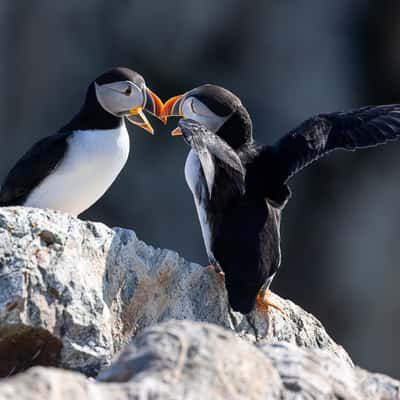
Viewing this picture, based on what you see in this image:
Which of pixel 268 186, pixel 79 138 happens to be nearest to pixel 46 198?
pixel 79 138

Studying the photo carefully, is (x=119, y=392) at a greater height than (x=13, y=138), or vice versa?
(x=119, y=392)

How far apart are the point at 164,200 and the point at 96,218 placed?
25.5 inches

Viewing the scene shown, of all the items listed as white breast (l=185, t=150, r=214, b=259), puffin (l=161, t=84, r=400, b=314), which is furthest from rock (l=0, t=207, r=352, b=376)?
white breast (l=185, t=150, r=214, b=259)

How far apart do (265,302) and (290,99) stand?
20.1ft

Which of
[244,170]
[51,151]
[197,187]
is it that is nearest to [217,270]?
[197,187]

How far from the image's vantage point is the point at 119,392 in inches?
115

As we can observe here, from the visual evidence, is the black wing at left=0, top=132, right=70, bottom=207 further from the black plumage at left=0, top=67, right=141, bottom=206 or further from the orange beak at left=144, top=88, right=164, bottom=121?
the orange beak at left=144, top=88, right=164, bottom=121

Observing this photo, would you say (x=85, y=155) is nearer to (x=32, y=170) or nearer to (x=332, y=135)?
(x=32, y=170)

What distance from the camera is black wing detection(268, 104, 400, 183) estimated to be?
18.7ft

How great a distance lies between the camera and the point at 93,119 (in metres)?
6.20

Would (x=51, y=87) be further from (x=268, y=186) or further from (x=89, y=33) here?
(x=268, y=186)

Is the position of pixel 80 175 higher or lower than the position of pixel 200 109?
lower

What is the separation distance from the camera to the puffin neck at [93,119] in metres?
6.18

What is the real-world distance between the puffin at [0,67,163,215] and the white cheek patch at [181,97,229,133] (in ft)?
0.81
